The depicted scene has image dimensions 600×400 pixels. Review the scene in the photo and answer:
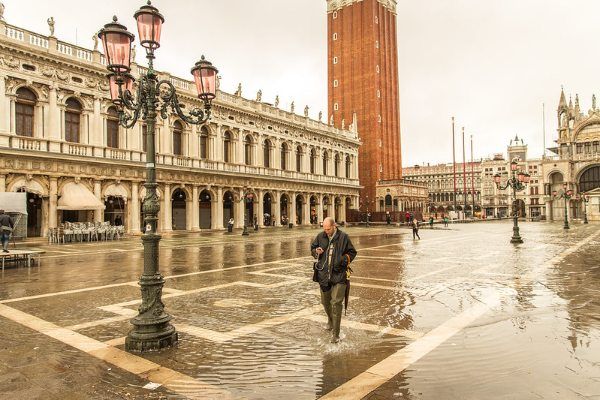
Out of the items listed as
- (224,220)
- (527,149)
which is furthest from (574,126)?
(224,220)

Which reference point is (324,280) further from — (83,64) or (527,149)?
(527,149)

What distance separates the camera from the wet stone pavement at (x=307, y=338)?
15.2ft

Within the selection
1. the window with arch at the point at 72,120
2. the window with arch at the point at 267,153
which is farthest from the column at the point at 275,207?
the window with arch at the point at 72,120

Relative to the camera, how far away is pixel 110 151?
101ft

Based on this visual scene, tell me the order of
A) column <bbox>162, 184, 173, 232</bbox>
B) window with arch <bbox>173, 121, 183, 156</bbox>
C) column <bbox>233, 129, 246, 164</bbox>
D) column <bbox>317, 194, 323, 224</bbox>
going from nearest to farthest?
column <bbox>162, 184, 173, 232</bbox>, window with arch <bbox>173, 121, 183, 156</bbox>, column <bbox>233, 129, 246, 164</bbox>, column <bbox>317, 194, 323, 224</bbox>

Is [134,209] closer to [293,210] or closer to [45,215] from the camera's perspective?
[45,215]

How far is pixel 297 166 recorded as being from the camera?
51.4 metres

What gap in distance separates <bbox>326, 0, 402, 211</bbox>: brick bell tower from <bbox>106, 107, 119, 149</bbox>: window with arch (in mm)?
38358

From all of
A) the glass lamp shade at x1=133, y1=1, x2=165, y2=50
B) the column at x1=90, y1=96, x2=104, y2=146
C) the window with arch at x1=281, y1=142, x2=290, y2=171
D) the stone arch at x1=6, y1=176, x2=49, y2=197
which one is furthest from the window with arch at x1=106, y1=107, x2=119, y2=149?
the glass lamp shade at x1=133, y1=1, x2=165, y2=50

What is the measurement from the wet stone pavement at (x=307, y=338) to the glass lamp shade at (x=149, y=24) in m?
4.63

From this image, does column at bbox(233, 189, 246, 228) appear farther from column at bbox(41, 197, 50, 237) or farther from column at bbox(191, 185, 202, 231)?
column at bbox(41, 197, 50, 237)

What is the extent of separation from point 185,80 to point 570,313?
35522mm

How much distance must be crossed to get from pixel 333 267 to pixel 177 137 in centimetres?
3322

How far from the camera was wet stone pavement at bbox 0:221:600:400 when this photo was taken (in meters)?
4.64
